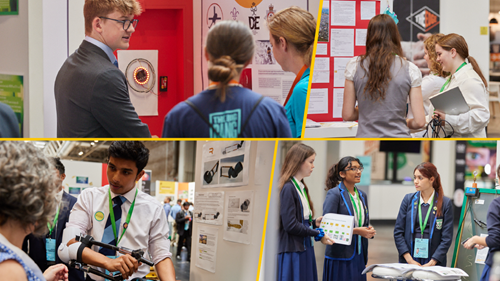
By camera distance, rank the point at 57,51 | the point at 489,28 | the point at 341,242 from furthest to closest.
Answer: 1. the point at 489,28
2. the point at 341,242
3. the point at 57,51

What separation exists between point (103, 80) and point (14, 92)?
761 millimetres

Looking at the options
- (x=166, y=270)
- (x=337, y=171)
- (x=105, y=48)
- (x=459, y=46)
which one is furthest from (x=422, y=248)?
(x=105, y=48)

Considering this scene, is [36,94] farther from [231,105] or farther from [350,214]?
[350,214]

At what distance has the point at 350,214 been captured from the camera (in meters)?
2.92

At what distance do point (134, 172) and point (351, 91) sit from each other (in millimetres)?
1434

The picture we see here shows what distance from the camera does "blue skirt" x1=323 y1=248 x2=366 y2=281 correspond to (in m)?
2.97

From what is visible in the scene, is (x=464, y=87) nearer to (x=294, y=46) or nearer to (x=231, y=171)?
(x=294, y=46)

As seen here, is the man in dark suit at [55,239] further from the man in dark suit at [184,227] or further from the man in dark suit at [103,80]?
the man in dark suit at [184,227]

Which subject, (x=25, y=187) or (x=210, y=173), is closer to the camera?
(x=25, y=187)

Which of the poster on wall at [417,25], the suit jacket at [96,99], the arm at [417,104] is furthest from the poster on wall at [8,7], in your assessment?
the poster on wall at [417,25]

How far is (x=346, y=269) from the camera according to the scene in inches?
117

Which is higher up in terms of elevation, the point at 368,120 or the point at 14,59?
the point at 14,59

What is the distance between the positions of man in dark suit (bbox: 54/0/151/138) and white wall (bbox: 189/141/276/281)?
0.50 meters

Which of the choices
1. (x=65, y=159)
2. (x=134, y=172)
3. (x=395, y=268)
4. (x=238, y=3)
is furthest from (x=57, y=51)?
(x=395, y=268)
